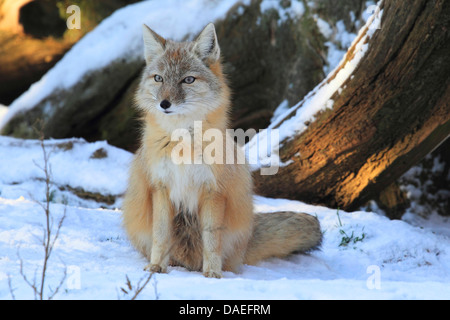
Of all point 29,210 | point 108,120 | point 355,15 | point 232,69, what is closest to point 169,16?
point 232,69

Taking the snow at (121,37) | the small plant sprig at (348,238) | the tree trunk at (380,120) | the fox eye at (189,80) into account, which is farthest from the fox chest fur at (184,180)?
the snow at (121,37)

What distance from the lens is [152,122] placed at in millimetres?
3869

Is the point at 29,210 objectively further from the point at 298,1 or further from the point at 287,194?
the point at 298,1

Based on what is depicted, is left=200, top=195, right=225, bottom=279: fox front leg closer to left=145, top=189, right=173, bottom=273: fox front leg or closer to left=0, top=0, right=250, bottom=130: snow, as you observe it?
left=145, top=189, right=173, bottom=273: fox front leg

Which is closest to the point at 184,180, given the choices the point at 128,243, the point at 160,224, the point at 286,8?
the point at 160,224

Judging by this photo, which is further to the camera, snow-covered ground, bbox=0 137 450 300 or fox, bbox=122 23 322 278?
fox, bbox=122 23 322 278

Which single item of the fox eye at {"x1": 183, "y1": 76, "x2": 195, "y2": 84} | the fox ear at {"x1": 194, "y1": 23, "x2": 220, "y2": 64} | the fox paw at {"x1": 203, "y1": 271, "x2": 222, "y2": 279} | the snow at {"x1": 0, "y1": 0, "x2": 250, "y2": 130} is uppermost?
the snow at {"x1": 0, "y1": 0, "x2": 250, "y2": 130}

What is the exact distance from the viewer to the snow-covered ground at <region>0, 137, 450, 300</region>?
9.17 ft

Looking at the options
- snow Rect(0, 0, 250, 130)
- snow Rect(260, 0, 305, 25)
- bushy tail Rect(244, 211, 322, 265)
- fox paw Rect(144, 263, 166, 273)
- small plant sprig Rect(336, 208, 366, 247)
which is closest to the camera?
Result: fox paw Rect(144, 263, 166, 273)

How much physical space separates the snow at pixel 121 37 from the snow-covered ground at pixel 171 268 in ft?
5.71

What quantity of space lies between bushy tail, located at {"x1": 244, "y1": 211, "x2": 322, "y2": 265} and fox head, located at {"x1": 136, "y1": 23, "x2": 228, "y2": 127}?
1194 millimetres

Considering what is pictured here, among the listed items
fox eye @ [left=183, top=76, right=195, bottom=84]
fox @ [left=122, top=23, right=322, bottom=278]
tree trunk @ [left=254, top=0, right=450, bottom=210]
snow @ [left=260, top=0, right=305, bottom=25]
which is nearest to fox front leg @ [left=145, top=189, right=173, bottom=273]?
fox @ [left=122, top=23, right=322, bottom=278]

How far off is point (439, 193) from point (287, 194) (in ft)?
8.21

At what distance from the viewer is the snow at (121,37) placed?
8438 millimetres
